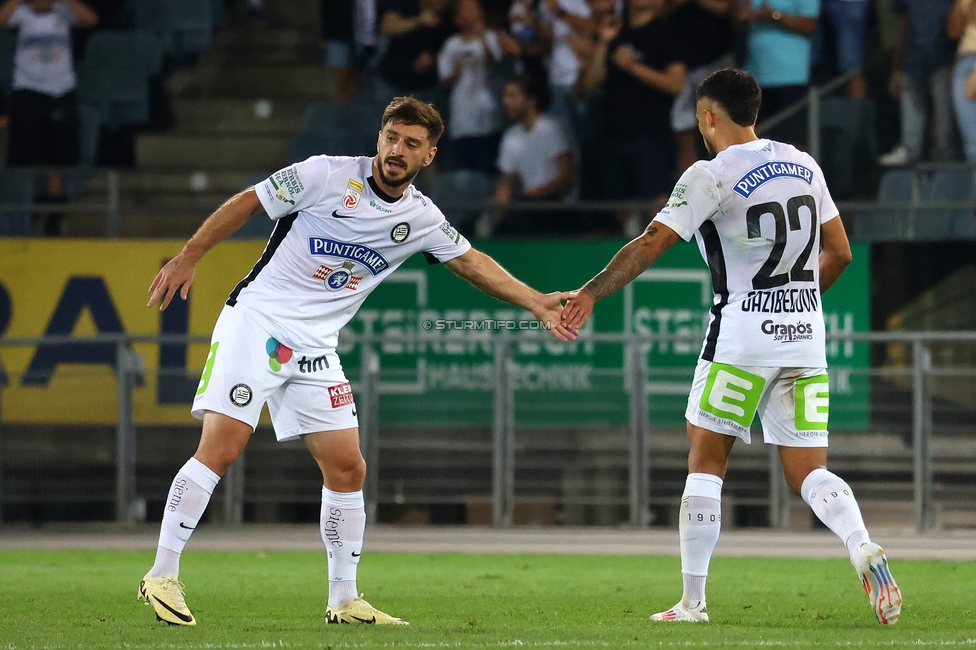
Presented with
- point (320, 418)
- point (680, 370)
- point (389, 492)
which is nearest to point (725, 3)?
point (680, 370)

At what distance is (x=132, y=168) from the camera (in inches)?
666

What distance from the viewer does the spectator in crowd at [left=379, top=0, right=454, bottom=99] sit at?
16234mm

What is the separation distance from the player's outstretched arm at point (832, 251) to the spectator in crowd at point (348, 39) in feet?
32.9

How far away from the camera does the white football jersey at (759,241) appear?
662cm

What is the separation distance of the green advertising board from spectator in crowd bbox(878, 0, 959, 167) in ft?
4.43

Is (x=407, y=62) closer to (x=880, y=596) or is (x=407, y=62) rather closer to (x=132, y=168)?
(x=132, y=168)

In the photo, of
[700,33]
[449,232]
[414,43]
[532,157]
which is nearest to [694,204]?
[449,232]

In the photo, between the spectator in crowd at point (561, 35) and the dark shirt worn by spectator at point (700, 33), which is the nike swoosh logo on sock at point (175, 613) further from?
the dark shirt worn by spectator at point (700, 33)

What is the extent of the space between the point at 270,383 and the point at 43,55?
35.2 ft

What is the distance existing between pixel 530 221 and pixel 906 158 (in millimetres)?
3493

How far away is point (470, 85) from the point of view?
15750 mm

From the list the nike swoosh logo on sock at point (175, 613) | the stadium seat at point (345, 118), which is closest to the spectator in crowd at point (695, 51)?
the stadium seat at point (345, 118)

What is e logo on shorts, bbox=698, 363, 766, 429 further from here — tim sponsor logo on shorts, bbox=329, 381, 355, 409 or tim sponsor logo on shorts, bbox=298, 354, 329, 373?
tim sponsor logo on shorts, bbox=298, 354, 329, 373

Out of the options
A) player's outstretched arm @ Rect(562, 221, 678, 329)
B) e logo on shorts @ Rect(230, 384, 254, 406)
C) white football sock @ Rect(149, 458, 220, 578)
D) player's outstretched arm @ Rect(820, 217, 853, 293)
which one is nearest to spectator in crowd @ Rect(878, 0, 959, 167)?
player's outstretched arm @ Rect(820, 217, 853, 293)
